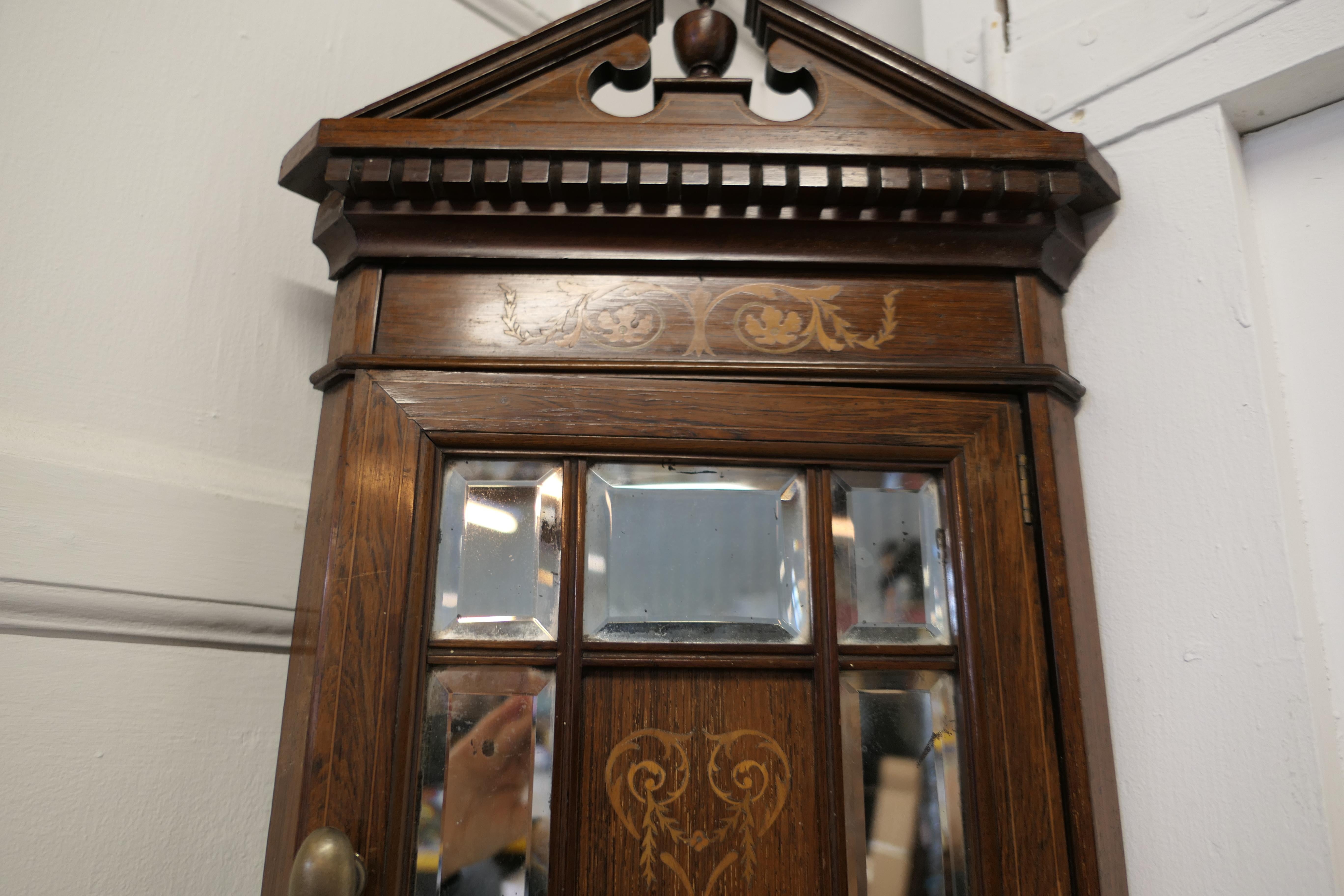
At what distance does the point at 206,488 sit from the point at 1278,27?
3.47 ft

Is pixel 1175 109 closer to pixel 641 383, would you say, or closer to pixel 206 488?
pixel 641 383

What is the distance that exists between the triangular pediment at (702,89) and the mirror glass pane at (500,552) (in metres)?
0.31

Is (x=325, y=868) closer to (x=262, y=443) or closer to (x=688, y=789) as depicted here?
(x=688, y=789)

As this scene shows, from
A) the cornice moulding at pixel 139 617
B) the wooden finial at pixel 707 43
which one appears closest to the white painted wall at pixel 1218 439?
the wooden finial at pixel 707 43

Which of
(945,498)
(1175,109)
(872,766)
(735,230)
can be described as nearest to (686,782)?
(872,766)

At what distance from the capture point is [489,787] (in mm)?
661

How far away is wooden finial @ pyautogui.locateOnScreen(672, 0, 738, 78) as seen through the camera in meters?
0.81

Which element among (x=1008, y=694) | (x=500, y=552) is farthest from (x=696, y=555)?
(x=1008, y=694)

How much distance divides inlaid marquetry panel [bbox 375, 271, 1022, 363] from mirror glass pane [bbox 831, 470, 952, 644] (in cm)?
11

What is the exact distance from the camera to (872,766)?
0.68 metres

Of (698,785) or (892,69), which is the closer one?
(698,785)

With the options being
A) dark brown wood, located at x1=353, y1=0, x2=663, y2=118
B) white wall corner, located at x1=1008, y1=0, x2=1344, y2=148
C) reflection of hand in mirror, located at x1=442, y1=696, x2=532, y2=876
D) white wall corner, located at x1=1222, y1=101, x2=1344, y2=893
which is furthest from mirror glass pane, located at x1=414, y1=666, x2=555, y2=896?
white wall corner, located at x1=1008, y1=0, x2=1344, y2=148

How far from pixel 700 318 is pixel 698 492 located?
0.15m

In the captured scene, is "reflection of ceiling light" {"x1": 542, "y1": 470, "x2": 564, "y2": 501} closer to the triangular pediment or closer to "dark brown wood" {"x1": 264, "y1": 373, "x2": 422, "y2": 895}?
"dark brown wood" {"x1": 264, "y1": 373, "x2": 422, "y2": 895}
